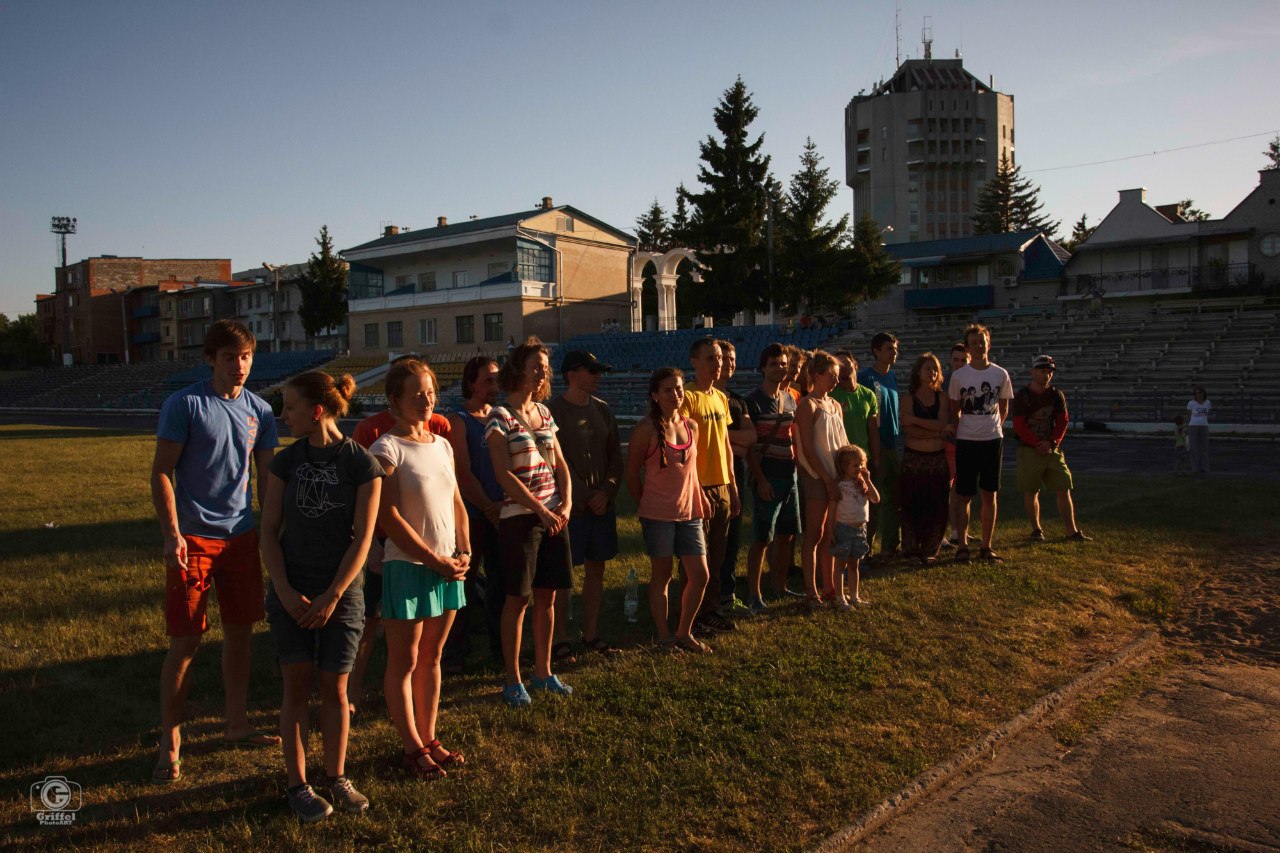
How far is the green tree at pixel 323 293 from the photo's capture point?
223 ft

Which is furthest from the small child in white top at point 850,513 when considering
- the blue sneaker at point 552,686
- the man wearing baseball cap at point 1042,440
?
the man wearing baseball cap at point 1042,440

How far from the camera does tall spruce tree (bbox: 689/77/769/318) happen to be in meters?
48.4

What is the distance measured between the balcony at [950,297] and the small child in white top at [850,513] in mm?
48367

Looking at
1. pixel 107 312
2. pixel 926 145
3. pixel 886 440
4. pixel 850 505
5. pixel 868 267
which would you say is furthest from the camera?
pixel 107 312

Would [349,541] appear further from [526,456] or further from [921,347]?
[921,347]

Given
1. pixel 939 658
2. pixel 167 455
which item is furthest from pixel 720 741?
pixel 167 455

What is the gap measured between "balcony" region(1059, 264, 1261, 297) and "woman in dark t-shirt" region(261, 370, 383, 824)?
49.9m

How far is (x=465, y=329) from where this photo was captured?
2191 inches

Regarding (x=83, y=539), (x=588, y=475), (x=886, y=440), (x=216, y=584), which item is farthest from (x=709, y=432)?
(x=83, y=539)

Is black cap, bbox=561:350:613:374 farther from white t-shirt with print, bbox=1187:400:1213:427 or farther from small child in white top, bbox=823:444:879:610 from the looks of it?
white t-shirt with print, bbox=1187:400:1213:427

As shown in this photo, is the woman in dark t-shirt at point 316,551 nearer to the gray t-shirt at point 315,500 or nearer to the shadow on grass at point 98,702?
the gray t-shirt at point 315,500

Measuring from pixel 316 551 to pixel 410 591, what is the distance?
49 cm

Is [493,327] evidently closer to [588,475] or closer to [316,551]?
[588,475]

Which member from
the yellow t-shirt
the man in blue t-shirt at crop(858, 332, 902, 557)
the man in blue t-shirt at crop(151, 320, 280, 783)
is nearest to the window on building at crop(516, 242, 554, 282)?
the man in blue t-shirt at crop(858, 332, 902, 557)
